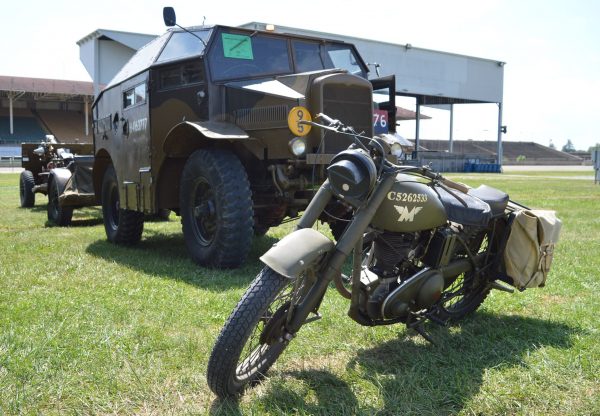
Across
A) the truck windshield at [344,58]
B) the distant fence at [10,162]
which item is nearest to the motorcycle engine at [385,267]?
the truck windshield at [344,58]

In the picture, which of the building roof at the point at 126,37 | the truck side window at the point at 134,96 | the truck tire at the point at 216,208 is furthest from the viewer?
the building roof at the point at 126,37

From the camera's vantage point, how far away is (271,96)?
18.5 feet

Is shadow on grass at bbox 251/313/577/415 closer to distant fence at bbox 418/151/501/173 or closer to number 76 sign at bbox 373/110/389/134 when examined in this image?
number 76 sign at bbox 373/110/389/134

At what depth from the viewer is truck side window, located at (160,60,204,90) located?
608 centimetres

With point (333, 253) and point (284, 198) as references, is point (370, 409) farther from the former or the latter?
point (284, 198)

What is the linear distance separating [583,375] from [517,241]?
100cm

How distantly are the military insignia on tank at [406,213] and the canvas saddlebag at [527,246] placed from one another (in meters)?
1.04

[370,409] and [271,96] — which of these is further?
[271,96]

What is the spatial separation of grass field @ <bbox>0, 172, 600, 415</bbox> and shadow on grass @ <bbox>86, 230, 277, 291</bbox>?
4cm

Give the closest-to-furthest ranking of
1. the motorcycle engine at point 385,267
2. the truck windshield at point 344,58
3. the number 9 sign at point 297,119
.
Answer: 1. the motorcycle engine at point 385,267
2. the number 9 sign at point 297,119
3. the truck windshield at point 344,58

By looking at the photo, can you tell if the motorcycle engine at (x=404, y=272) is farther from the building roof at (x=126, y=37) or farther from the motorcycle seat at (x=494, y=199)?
the building roof at (x=126, y=37)

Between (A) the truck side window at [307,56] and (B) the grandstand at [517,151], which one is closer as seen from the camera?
(A) the truck side window at [307,56]

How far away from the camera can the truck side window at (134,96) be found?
6638 millimetres

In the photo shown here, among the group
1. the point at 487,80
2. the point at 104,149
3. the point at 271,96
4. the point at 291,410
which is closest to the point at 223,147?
the point at 271,96
